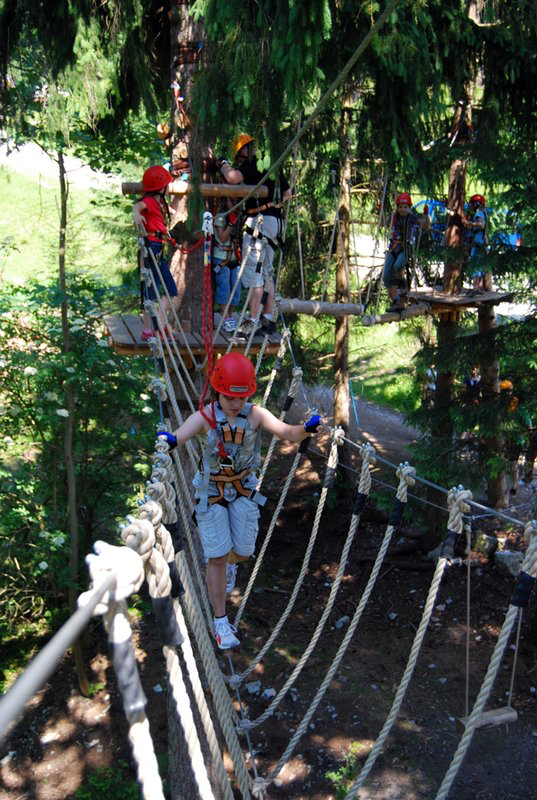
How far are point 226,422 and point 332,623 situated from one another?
4.54m

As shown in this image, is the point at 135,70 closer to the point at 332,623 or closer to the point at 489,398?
the point at 489,398

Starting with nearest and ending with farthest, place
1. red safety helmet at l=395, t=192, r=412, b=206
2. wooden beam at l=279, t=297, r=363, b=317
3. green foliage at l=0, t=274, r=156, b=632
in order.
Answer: wooden beam at l=279, t=297, r=363, b=317 → green foliage at l=0, t=274, r=156, b=632 → red safety helmet at l=395, t=192, r=412, b=206

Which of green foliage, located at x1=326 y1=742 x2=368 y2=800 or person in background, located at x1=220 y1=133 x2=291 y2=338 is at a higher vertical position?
person in background, located at x1=220 y1=133 x2=291 y2=338

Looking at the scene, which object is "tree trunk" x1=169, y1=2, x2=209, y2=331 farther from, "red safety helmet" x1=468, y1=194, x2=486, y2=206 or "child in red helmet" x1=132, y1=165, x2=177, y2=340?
"red safety helmet" x1=468, y1=194, x2=486, y2=206

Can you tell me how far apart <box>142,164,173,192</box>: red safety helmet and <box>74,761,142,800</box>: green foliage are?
3.75 meters

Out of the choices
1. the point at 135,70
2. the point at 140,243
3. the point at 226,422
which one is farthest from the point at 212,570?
the point at 135,70

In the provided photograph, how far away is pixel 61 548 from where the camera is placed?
6016 mm

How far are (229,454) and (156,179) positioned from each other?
7.28ft

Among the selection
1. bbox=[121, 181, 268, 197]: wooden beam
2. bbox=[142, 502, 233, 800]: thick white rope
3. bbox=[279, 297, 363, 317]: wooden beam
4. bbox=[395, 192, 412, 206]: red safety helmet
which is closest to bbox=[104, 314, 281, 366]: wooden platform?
bbox=[279, 297, 363, 317]: wooden beam

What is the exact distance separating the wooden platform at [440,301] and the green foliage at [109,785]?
372cm

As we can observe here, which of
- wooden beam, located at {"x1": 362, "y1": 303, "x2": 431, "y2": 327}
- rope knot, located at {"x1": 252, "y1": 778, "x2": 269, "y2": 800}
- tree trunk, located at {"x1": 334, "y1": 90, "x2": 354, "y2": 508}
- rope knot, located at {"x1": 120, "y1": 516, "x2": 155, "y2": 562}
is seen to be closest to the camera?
rope knot, located at {"x1": 120, "y1": 516, "x2": 155, "y2": 562}

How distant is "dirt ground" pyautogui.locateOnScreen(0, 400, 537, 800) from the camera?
16.2ft

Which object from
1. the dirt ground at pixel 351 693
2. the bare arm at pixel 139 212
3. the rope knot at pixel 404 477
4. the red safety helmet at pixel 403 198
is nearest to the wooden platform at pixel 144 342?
the bare arm at pixel 139 212

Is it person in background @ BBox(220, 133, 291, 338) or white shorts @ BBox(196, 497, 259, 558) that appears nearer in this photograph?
white shorts @ BBox(196, 497, 259, 558)
